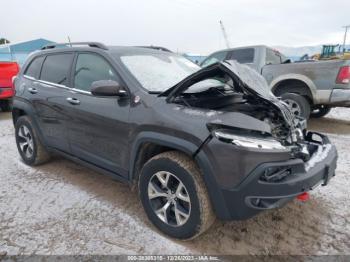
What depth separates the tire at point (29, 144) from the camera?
4.14 metres

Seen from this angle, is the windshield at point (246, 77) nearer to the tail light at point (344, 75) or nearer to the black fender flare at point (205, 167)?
the black fender flare at point (205, 167)

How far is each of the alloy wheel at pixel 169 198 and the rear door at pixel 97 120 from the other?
1.47ft

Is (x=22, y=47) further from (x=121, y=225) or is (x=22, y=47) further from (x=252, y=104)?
(x=252, y=104)

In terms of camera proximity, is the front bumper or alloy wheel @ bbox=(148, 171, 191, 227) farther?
alloy wheel @ bbox=(148, 171, 191, 227)

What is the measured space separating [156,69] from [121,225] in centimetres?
172

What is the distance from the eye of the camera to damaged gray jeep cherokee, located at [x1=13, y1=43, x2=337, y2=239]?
2.11 m

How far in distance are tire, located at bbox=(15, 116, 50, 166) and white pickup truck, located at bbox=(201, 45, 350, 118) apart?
426 centimetres

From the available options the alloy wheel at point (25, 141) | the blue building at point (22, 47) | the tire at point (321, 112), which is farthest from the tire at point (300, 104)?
the blue building at point (22, 47)

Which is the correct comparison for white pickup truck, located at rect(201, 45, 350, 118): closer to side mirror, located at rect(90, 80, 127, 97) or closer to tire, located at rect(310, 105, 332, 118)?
tire, located at rect(310, 105, 332, 118)

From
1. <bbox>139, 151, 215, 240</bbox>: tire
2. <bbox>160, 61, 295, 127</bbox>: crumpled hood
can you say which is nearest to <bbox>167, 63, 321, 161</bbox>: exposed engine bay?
<bbox>160, 61, 295, 127</bbox>: crumpled hood

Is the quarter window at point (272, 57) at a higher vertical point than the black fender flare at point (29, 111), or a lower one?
higher

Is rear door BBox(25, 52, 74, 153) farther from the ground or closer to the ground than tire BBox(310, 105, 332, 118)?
farther from the ground

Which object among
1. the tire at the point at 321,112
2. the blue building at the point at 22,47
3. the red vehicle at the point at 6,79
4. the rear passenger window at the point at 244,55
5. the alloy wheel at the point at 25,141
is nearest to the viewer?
the alloy wheel at the point at 25,141

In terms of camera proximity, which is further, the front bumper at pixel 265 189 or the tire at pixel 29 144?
the tire at pixel 29 144
